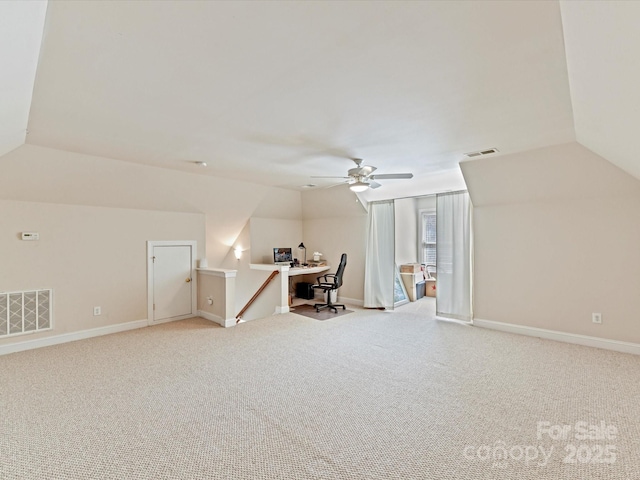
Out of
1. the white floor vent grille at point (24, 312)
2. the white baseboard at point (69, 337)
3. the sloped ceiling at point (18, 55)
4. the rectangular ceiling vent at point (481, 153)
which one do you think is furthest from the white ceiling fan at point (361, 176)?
the white floor vent grille at point (24, 312)

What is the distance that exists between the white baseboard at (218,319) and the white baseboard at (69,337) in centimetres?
91

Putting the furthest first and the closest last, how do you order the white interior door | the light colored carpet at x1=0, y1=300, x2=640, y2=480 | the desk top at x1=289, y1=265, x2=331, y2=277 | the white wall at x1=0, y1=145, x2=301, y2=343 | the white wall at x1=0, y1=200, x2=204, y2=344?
the desk top at x1=289, y1=265, x2=331, y2=277
the white interior door
the white wall at x1=0, y1=200, x2=204, y2=344
the white wall at x1=0, y1=145, x2=301, y2=343
the light colored carpet at x1=0, y1=300, x2=640, y2=480

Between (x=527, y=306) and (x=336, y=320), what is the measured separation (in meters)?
3.01

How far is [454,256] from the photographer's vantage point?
523cm

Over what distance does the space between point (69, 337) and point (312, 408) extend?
3961mm

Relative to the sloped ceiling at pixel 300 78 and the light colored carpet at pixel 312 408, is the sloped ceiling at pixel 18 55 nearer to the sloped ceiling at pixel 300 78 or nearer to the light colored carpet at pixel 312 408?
the sloped ceiling at pixel 300 78

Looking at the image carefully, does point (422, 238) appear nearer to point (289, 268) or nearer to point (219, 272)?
point (289, 268)

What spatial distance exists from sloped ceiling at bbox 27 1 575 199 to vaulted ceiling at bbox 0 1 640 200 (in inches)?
0.4

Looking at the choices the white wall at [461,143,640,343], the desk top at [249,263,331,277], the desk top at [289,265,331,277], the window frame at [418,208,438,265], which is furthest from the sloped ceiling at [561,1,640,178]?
the window frame at [418,208,438,265]

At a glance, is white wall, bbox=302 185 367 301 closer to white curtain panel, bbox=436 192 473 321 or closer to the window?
white curtain panel, bbox=436 192 473 321

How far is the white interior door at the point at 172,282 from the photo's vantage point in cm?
519

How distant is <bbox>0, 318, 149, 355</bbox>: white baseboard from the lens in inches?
154

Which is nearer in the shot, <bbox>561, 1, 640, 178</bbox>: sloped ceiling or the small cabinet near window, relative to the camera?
<bbox>561, 1, 640, 178</bbox>: sloped ceiling

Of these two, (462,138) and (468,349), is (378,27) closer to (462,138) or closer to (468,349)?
(462,138)
